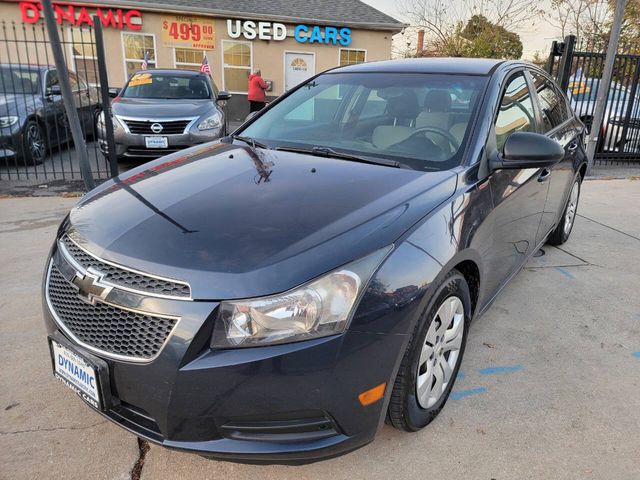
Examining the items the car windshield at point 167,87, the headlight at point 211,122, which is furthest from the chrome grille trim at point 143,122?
the car windshield at point 167,87

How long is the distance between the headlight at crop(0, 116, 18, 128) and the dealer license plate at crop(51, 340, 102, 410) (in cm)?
638

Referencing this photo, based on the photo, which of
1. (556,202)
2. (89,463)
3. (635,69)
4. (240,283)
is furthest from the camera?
(635,69)

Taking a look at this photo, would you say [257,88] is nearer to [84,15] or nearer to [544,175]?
[84,15]

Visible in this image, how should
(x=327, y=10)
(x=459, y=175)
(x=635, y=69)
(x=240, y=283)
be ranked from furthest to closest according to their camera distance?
(x=327, y=10), (x=635, y=69), (x=459, y=175), (x=240, y=283)

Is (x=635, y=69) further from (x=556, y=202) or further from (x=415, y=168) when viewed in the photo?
(x=415, y=168)

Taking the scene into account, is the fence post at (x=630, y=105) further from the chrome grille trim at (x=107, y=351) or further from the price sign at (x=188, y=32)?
the price sign at (x=188, y=32)

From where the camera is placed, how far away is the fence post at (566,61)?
8.25 metres

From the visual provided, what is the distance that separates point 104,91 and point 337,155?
4889 millimetres

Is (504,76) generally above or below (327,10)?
below

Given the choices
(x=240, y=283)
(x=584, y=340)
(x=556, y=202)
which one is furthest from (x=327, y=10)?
(x=240, y=283)

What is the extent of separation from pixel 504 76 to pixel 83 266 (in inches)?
99.3

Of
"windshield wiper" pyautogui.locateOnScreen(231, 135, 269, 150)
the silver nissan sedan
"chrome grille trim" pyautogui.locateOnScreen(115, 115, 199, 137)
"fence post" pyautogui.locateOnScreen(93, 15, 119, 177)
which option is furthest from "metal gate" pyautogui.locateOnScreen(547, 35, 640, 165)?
"windshield wiper" pyautogui.locateOnScreen(231, 135, 269, 150)

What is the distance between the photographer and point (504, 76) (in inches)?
116

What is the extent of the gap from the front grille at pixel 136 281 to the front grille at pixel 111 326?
0.09 m
